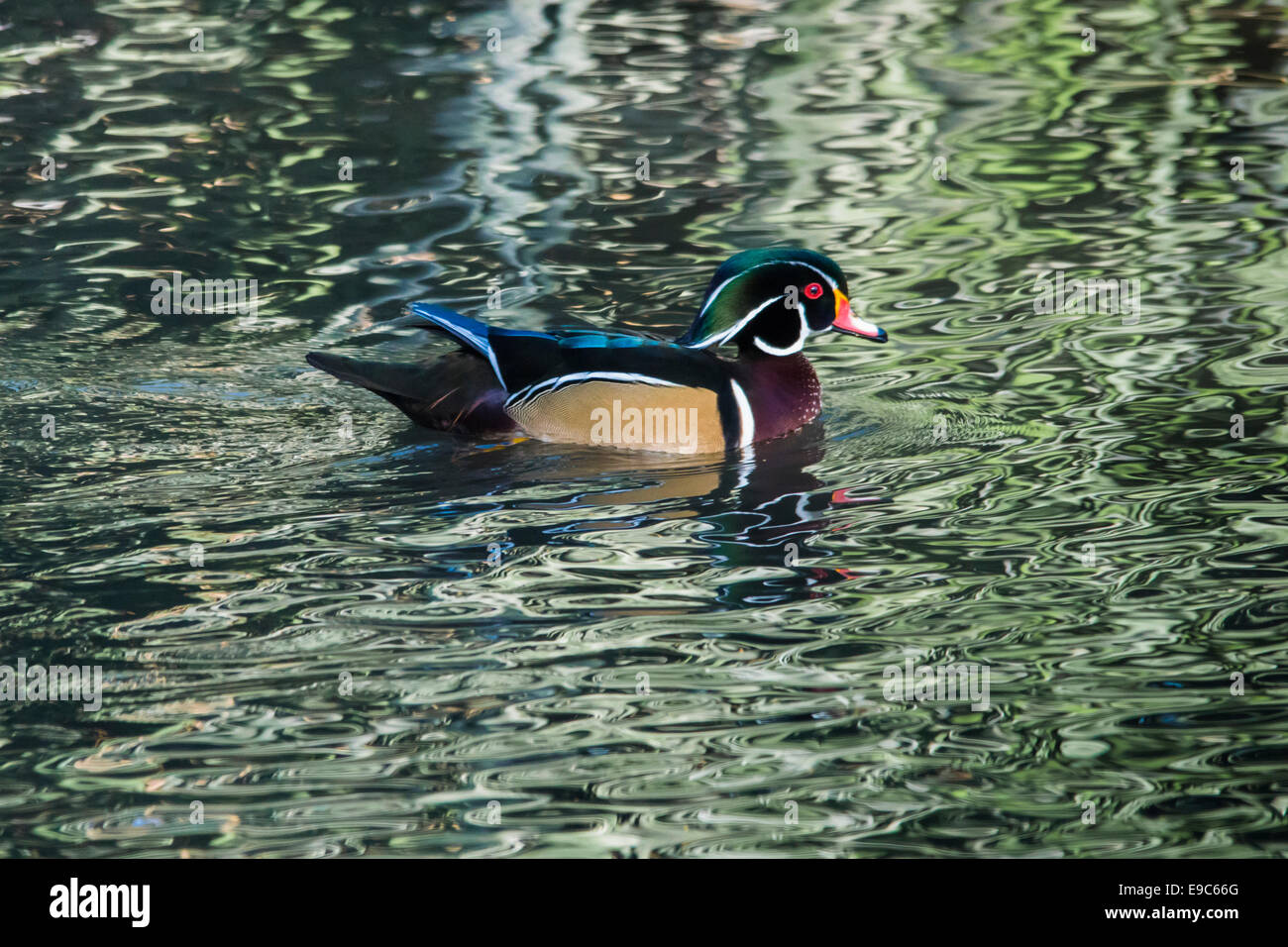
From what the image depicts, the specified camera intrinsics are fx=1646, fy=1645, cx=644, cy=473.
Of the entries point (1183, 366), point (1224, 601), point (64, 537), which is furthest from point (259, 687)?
point (1183, 366)

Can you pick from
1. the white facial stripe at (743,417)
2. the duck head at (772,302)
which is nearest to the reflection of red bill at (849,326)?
the duck head at (772,302)

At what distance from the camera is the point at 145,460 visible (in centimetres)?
781

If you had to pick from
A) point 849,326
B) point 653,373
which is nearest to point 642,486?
point 653,373

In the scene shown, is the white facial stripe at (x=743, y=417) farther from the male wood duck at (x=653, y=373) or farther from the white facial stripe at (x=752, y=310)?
the white facial stripe at (x=752, y=310)

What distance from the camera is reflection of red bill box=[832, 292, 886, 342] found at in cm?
843

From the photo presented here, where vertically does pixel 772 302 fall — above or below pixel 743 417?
above

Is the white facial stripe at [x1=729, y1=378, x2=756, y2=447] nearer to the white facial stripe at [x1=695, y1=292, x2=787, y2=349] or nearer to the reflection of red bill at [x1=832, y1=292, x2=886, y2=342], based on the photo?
the white facial stripe at [x1=695, y1=292, x2=787, y2=349]

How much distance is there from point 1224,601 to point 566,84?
32.9 feet

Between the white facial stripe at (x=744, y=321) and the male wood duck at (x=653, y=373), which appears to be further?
the white facial stripe at (x=744, y=321)

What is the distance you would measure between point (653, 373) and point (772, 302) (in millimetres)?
833

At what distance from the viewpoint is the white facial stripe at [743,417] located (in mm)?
8148

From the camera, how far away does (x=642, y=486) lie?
7.64 meters

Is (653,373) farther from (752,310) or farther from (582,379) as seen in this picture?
(752,310)

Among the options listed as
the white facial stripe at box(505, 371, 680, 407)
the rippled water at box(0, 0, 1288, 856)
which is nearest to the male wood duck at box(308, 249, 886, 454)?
the white facial stripe at box(505, 371, 680, 407)
